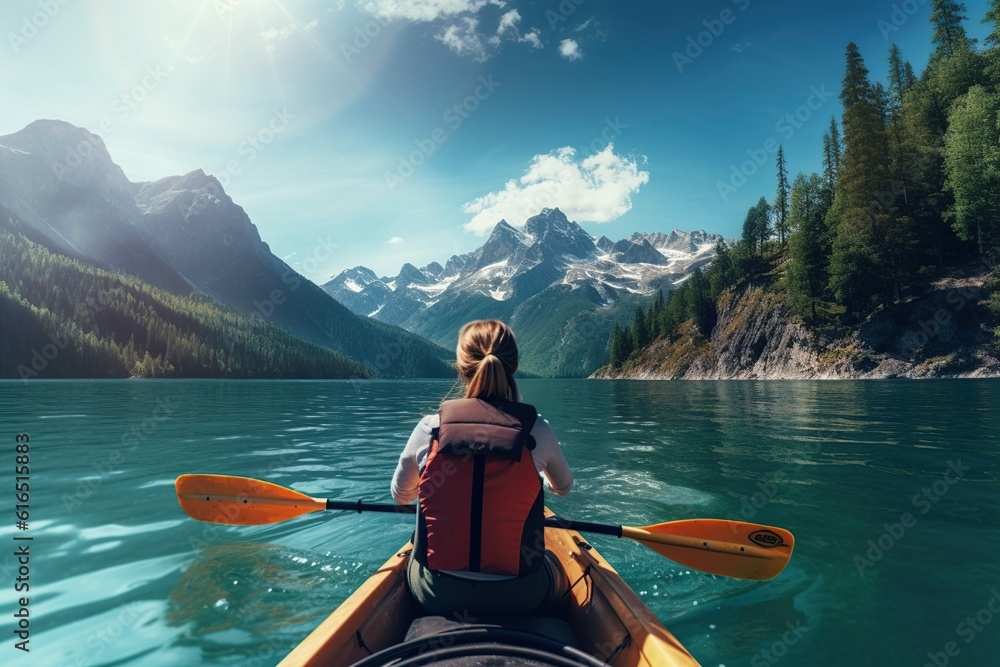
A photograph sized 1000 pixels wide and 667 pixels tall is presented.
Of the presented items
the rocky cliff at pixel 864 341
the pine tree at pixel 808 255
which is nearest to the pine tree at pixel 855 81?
the pine tree at pixel 808 255

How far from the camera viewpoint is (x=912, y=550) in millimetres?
7727

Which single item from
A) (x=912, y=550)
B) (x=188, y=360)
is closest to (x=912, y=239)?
(x=912, y=550)

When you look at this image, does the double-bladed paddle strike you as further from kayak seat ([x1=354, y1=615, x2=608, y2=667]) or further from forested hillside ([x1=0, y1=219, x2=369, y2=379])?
forested hillside ([x1=0, y1=219, x2=369, y2=379])

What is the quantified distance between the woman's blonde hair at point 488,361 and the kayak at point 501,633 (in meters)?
1.91

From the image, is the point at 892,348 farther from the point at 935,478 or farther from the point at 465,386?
the point at 465,386

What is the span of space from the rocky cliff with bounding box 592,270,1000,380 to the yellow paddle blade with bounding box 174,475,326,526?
58.0 meters

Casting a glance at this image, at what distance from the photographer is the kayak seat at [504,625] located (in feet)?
12.9

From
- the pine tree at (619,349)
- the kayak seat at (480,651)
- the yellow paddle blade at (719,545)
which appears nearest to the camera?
the kayak seat at (480,651)

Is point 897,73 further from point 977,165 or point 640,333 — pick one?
point 640,333

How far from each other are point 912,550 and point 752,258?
90090 millimetres

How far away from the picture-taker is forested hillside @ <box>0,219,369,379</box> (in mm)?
132250

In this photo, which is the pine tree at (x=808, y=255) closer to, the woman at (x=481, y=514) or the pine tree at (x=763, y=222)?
the pine tree at (x=763, y=222)

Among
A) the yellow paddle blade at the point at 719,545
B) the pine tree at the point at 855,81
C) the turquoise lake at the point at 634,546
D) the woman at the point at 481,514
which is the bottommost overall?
the turquoise lake at the point at 634,546

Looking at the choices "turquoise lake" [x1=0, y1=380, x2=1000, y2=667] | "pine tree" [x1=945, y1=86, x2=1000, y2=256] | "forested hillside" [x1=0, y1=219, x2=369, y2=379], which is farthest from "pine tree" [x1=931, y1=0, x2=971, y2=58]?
"forested hillside" [x1=0, y1=219, x2=369, y2=379]
